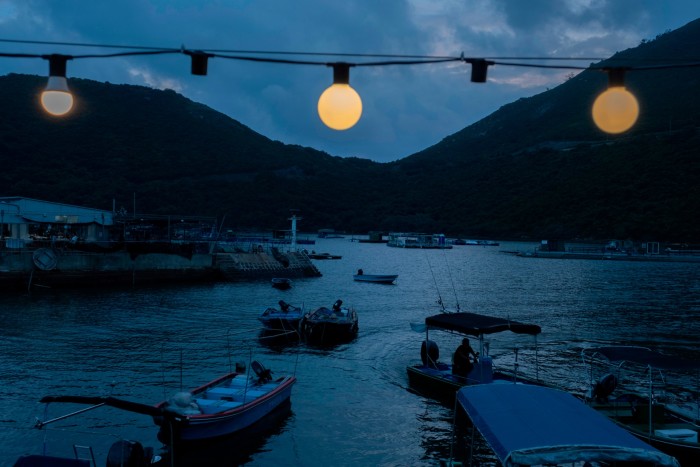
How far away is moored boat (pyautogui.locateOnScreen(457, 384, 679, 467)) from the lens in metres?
7.34

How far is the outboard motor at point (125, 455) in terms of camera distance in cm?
1076

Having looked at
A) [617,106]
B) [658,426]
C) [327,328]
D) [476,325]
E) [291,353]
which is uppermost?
[617,106]

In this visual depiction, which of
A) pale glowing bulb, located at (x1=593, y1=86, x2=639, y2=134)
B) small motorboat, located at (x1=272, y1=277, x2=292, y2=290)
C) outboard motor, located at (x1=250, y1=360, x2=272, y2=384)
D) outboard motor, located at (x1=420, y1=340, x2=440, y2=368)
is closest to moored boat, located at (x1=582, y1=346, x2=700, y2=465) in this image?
outboard motor, located at (x1=420, y1=340, x2=440, y2=368)

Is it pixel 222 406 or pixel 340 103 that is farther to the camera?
pixel 222 406

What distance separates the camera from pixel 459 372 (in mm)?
19719

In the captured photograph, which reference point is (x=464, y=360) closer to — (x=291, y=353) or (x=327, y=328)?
(x=291, y=353)

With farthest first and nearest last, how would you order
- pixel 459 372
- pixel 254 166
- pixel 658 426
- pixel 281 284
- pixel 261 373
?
pixel 254 166, pixel 281 284, pixel 459 372, pixel 261 373, pixel 658 426

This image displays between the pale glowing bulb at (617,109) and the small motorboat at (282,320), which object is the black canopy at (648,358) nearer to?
the pale glowing bulb at (617,109)

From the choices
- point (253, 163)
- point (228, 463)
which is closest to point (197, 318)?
point (228, 463)

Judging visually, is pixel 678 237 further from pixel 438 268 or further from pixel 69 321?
pixel 69 321

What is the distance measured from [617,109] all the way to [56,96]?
21.1 feet

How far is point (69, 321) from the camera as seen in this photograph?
36.3 m

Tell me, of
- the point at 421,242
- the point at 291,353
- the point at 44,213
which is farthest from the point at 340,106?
the point at 421,242

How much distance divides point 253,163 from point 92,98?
51.0 m
